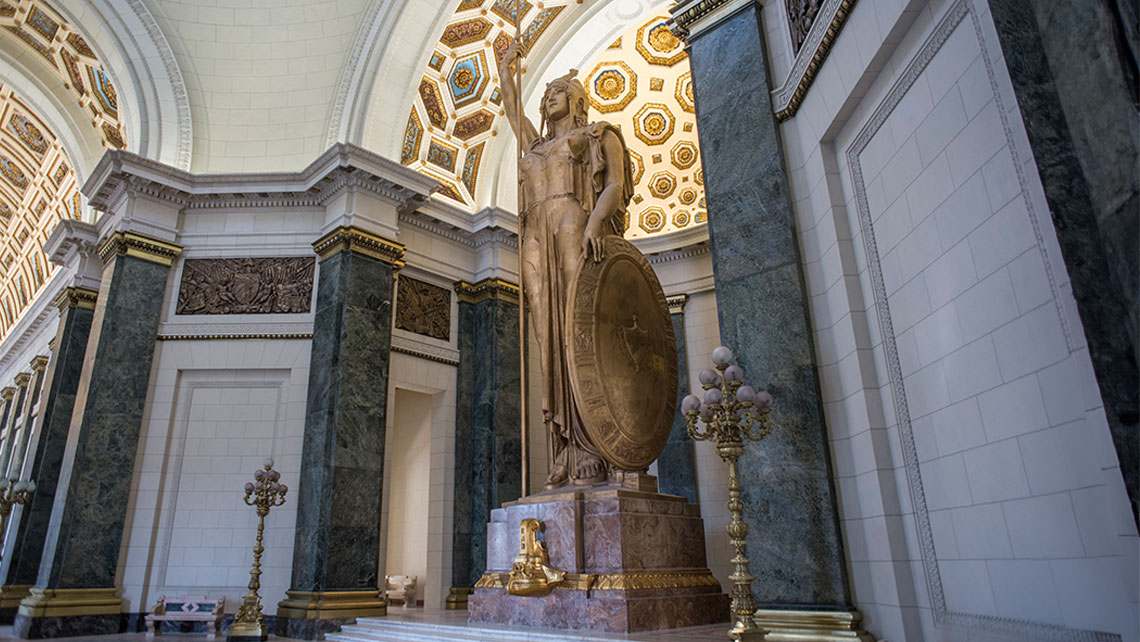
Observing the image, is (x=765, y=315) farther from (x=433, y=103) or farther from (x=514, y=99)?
(x=433, y=103)

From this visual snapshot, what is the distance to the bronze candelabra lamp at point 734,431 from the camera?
378 centimetres

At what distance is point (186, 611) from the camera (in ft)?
27.1

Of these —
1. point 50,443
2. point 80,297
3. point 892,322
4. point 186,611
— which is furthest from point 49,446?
point 892,322

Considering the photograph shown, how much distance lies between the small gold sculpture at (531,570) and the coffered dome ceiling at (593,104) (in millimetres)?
6091

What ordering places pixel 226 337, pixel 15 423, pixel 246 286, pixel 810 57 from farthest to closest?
pixel 15 423
pixel 246 286
pixel 226 337
pixel 810 57

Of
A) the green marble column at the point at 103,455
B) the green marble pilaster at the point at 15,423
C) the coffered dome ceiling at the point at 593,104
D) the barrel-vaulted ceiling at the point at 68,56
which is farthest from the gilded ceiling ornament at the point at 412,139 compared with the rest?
the green marble pilaster at the point at 15,423

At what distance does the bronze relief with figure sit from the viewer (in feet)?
18.7

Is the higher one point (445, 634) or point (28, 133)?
point (28, 133)

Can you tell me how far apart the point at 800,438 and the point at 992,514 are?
1305mm

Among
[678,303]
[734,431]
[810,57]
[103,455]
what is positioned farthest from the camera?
[678,303]

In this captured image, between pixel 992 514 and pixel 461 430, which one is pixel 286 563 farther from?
pixel 992 514

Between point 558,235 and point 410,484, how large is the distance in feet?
23.1

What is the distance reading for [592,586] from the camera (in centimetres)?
516

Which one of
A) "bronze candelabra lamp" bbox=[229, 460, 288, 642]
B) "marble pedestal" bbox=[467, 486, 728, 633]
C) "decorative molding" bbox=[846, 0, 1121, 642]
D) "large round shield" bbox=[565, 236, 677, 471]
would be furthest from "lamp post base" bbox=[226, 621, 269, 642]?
"decorative molding" bbox=[846, 0, 1121, 642]
